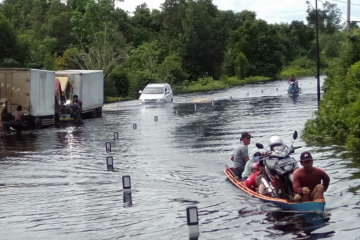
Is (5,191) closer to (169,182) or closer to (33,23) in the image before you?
(169,182)

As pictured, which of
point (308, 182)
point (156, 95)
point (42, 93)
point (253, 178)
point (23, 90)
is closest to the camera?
point (308, 182)

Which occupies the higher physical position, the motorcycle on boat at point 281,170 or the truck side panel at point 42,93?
the truck side panel at point 42,93

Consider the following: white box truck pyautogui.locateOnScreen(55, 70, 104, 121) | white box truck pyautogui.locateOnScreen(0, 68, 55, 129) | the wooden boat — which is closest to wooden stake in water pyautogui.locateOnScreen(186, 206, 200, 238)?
the wooden boat

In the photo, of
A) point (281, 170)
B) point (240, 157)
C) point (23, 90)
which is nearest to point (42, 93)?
point (23, 90)

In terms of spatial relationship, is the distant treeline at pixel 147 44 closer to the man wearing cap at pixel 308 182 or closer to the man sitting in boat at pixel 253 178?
the man sitting in boat at pixel 253 178

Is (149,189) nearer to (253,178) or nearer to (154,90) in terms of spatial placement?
(253,178)

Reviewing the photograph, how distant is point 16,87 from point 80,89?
7.05 meters

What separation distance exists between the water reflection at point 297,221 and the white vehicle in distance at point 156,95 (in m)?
35.9

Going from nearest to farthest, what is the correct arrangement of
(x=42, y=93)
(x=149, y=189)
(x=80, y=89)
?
1. (x=149, y=189)
2. (x=42, y=93)
3. (x=80, y=89)

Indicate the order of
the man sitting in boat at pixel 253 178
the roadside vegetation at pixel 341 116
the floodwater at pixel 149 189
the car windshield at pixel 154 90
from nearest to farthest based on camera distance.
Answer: the floodwater at pixel 149 189, the man sitting in boat at pixel 253 178, the roadside vegetation at pixel 341 116, the car windshield at pixel 154 90

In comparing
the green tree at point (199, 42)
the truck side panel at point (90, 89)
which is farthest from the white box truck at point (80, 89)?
the green tree at point (199, 42)

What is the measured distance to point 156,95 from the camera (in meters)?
49.1

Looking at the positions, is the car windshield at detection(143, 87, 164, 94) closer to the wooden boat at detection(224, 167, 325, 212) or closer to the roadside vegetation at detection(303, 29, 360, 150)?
the roadside vegetation at detection(303, 29, 360, 150)

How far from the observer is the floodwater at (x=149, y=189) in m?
11.7
